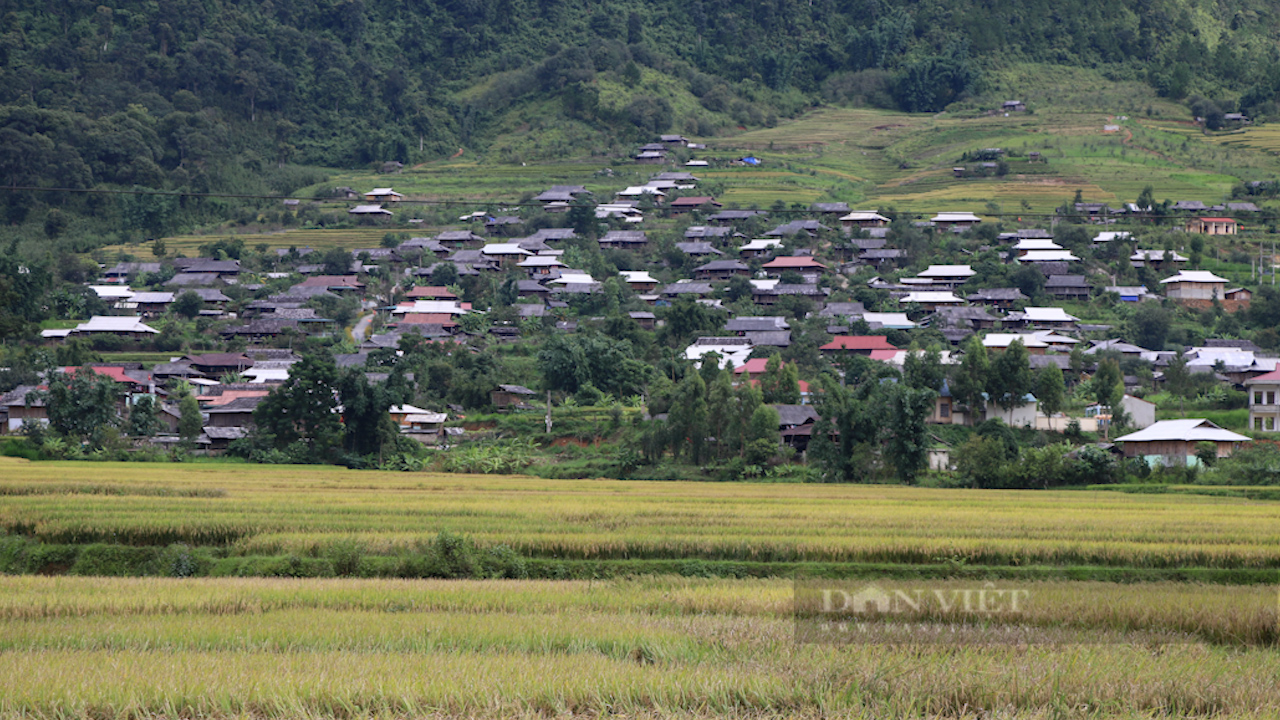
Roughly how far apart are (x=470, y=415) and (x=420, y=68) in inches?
2376

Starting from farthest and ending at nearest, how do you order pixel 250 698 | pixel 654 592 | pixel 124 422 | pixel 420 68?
pixel 420 68 < pixel 124 422 < pixel 654 592 < pixel 250 698

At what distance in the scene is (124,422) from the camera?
1267 inches

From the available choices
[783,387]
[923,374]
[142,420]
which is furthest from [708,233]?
[142,420]

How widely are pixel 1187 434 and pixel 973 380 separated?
5.65 meters

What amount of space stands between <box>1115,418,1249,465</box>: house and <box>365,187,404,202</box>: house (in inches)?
1777

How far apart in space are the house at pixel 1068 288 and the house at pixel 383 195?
117ft

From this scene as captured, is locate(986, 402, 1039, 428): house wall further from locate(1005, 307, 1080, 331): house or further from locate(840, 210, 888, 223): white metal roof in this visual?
locate(840, 210, 888, 223): white metal roof

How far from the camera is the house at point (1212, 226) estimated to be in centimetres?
5272

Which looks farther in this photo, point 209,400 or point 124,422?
point 209,400

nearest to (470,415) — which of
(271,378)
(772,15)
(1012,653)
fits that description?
(271,378)

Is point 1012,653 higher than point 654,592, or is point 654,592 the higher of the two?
point 1012,653

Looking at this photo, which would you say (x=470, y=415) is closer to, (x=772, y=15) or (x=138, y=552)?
(x=138, y=552)

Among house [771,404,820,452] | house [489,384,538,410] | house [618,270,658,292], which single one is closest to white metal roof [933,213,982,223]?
house [618,270,658,292]

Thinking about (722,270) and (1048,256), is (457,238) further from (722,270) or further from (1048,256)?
(1048,256)
